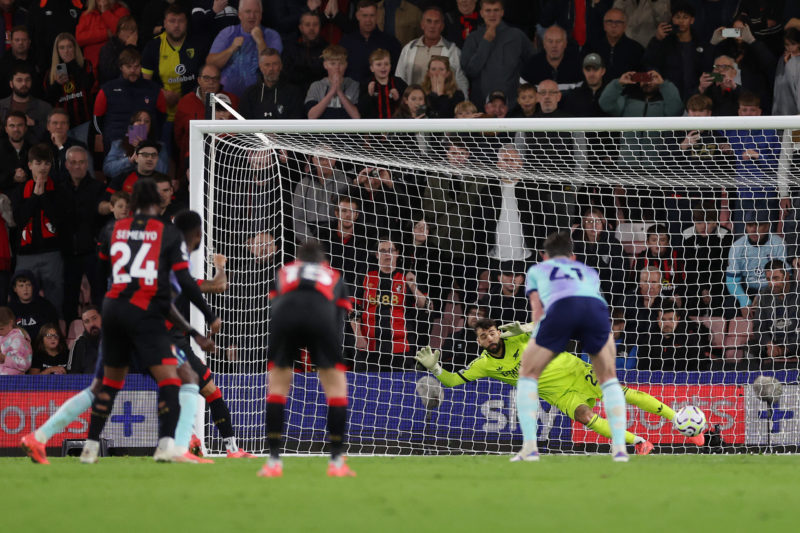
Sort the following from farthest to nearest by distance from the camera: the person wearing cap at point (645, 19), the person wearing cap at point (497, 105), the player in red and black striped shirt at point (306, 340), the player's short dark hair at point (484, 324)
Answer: the person wearing cap at point (645, 19)
the person wearing cap at point (497, 105)
the player's short dark hair at point (484, 324)
the player in red and black striped shirt at point (306, 340)

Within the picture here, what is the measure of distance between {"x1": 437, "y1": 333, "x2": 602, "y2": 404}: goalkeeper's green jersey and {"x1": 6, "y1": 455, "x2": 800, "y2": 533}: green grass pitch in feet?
10.2

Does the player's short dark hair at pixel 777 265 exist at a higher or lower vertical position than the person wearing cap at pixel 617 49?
lower

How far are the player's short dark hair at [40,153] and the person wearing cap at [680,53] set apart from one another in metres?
7.85

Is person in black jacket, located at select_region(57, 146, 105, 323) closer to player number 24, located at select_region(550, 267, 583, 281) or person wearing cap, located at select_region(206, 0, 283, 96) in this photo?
person wearing cap, located at select_region(206, 0, 283, 96)

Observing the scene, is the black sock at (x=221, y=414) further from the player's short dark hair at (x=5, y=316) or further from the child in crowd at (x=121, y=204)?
the player's short dark hair at (x=5, y=316)

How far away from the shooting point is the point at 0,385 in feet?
43.0

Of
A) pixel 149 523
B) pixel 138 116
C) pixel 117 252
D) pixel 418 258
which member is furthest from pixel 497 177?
pixel 149 523

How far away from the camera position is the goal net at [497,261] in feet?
41.9

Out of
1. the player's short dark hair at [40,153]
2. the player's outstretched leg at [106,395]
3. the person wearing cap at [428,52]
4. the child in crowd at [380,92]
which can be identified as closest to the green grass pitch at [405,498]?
the player's outstretched leg at [106,395]

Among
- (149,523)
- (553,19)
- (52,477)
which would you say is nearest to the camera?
(149,523)

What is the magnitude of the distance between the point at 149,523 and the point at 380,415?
7.59 metres

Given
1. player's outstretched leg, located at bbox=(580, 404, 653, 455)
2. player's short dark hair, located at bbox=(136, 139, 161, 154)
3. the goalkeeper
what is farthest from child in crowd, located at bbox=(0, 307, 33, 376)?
player's outstretched leg, located at bbox=(580, 404, 653, 455)

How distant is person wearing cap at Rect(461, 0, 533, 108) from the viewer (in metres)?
15.1

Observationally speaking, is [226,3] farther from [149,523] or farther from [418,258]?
[149,523]
